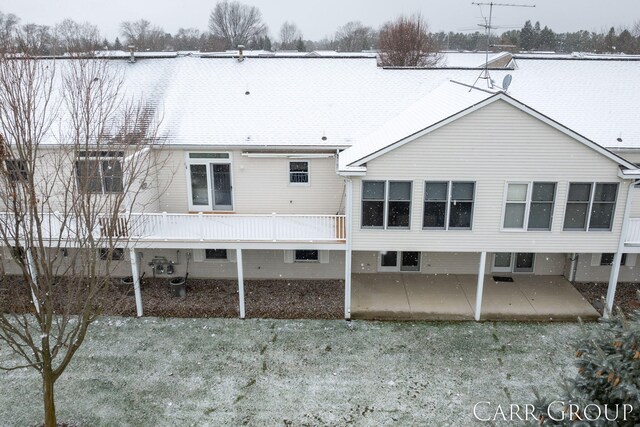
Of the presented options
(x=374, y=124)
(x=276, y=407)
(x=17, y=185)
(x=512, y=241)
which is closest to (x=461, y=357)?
(x=512, y=241)

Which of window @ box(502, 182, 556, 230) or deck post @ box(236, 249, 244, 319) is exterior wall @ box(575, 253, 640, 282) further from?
deck post @ box(236, 249, 244, 319)

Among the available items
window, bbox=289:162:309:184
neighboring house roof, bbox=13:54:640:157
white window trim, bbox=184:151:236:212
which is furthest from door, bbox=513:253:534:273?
white window trim, bbox=184:151:236:212

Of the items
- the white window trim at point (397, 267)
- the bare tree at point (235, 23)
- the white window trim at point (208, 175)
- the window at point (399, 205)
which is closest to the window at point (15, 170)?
the white window trim at point (208, 175)

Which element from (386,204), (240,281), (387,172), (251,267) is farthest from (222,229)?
(387,172)

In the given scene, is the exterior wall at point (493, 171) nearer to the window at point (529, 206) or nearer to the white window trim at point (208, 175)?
the window at point (529, 206)

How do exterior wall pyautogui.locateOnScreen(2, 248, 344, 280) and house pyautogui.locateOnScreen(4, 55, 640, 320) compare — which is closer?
house pyautogui.locateOnScreen(4, 55, 640, 320)
